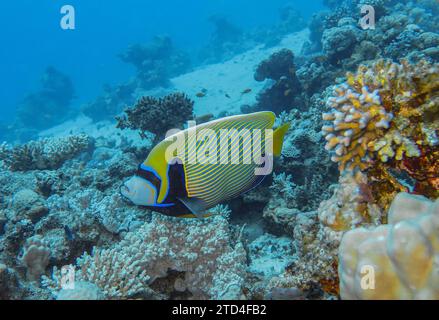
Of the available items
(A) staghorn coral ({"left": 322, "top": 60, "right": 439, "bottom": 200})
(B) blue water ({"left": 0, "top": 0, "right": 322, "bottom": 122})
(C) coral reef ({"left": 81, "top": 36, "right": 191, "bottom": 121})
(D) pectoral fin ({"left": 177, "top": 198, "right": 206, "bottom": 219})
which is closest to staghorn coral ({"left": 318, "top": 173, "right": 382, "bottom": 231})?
(A) staghorn coral ({"left": 322, "top": 60, "right": 439, "bottom": 200})

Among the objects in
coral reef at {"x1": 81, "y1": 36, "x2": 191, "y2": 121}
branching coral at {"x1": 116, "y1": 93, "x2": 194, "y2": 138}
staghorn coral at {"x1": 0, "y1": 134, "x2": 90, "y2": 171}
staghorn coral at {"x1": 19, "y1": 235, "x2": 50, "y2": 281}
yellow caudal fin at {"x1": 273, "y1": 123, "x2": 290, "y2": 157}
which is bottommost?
staghorn coral at {"x1": 19, "y1": 235, "x2": 50, "y2": 281}

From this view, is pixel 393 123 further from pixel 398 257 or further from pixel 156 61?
pixel 156 61

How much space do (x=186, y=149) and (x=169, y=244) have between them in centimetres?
125

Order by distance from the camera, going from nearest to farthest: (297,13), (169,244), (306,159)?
(169,244)
(306,159)
(297,13)

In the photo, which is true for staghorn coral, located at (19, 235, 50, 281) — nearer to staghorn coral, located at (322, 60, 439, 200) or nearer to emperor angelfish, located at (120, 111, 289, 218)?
emperor angelfish, located at (120, 111, 289, 218)

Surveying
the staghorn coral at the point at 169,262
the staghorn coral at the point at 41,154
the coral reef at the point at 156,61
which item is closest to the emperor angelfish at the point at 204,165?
the staghorn coral at the point at 169,262

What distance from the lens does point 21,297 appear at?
2562 millimetres

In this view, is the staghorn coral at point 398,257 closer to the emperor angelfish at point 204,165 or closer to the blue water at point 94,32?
the emperor angelfish at point 204,165

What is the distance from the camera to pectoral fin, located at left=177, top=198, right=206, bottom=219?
79.4 inches

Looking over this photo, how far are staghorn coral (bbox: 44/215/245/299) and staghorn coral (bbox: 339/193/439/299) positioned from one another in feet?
2.88

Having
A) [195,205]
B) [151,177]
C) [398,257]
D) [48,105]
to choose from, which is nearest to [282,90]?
[195,205]
